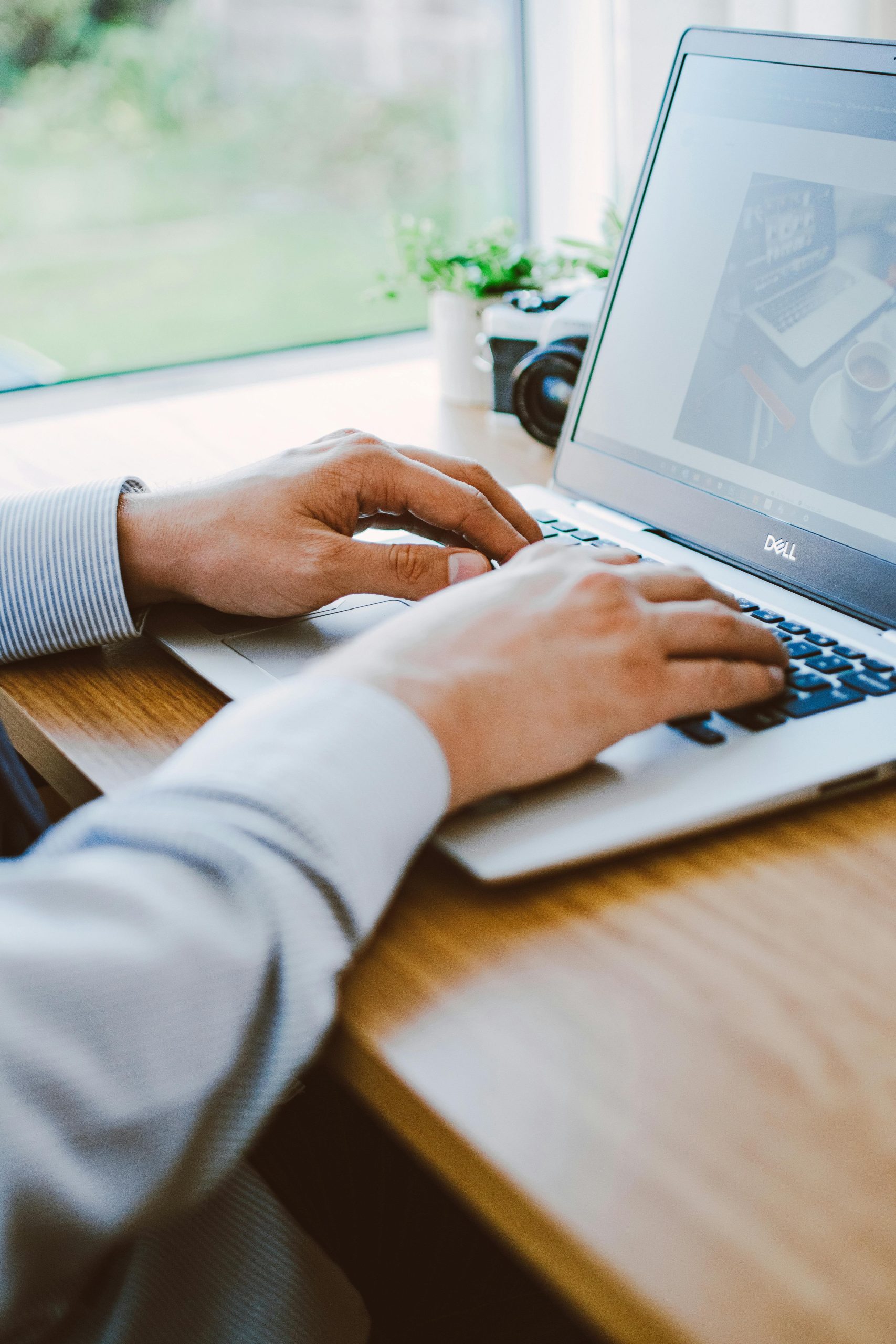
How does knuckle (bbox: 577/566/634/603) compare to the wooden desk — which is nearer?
the wooden desk

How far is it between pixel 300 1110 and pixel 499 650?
39cm

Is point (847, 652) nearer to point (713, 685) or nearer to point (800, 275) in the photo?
point (713, 685)

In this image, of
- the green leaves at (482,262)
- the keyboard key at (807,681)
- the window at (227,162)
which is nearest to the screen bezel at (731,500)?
the keyboard key at (807,681)

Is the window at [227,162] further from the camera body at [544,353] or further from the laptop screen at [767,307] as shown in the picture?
the laptop screen at [767,307]

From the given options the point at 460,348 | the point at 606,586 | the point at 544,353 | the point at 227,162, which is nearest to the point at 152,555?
the point at 606,586

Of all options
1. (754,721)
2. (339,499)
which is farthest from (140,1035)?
(339,499)

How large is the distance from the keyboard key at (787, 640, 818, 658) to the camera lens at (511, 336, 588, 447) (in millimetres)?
523

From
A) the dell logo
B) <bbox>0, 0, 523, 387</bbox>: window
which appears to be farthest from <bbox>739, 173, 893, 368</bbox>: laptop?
<bbox>0, 0, 523, 387</bbox>: window

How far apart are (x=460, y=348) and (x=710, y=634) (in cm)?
87

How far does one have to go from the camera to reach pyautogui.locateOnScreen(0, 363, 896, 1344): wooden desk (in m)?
0.29

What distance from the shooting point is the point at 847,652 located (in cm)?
61

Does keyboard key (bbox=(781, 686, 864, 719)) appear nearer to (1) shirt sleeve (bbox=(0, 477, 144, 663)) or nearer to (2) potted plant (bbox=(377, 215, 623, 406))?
(1) shirt sleeve (bbox=(0, 477, 144, 663))

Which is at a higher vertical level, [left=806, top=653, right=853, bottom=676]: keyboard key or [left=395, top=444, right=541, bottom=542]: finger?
[left=395, top=444, right=541, bottom=542]: finger

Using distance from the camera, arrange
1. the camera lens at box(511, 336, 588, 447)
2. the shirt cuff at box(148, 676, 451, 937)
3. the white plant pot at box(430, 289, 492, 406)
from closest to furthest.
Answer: the shirt cuff at box(148, 676, 451, 937) < the camera lens at box(511, 336, 588, 447) < the white plant pot at box(430, 289, 492, 406)
